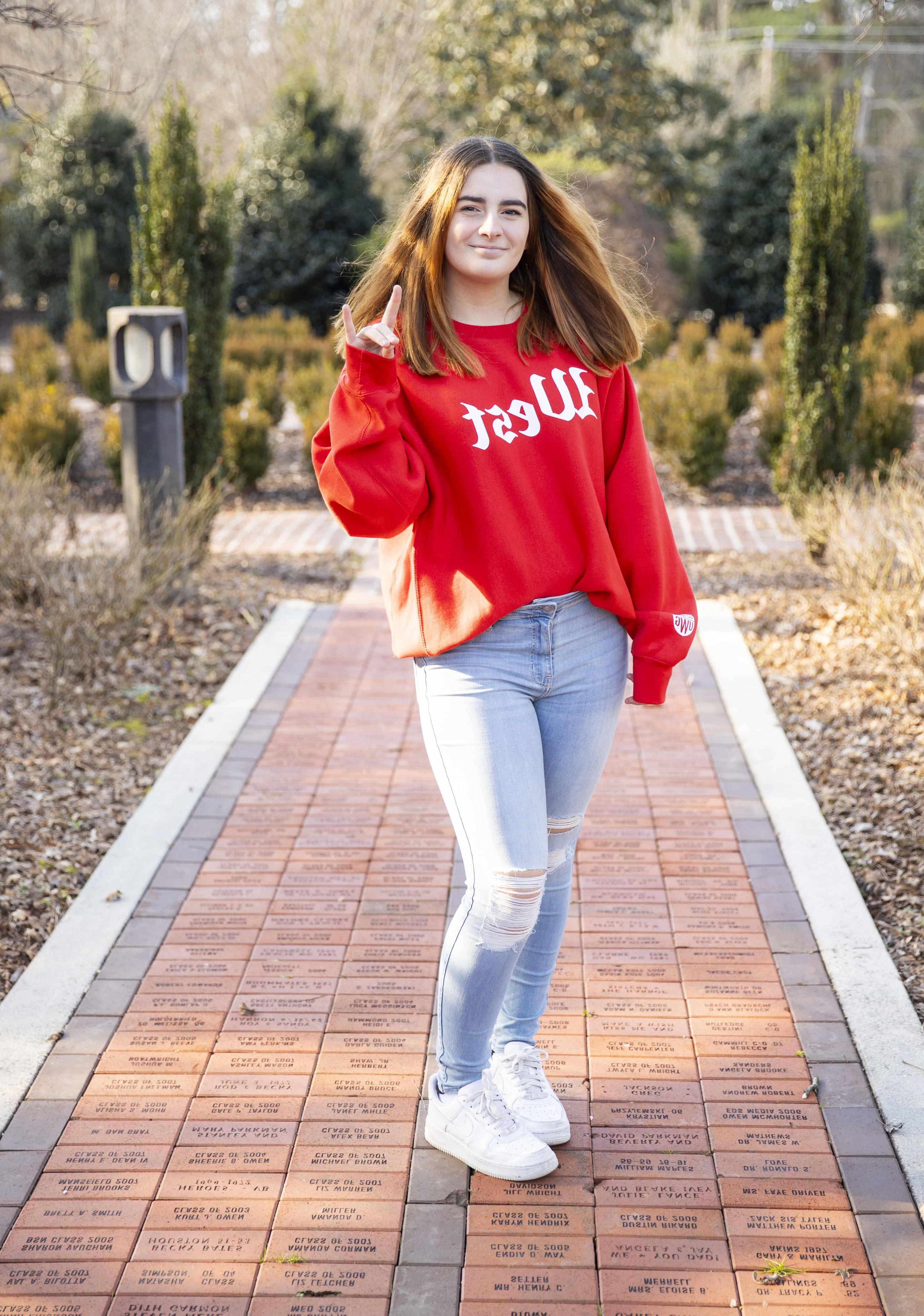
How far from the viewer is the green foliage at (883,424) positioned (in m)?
8.68

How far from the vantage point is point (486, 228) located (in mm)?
2152

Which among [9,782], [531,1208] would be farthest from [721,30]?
[531,1208]

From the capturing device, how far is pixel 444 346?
7.11 feet

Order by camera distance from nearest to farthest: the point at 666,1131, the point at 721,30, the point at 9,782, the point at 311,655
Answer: the point at 666,1131 < the point at 9,782 < the point at 311,655 < the point at 721,30

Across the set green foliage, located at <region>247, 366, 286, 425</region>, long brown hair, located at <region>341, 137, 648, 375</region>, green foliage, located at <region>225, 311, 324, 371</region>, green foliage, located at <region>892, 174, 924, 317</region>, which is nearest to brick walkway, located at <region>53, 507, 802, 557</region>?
green foliage, located at <region>247, 366, 286, 425</region>

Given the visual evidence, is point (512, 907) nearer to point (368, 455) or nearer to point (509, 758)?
point (509, 758)

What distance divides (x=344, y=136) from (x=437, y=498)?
15.5m

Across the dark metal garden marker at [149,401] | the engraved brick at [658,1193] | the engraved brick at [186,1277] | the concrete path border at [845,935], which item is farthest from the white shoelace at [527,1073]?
the dark metal garden marker at [149,401]

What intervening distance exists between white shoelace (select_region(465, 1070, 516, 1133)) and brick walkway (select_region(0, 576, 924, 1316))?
0.37 feet

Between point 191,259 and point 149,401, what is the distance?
1154mm

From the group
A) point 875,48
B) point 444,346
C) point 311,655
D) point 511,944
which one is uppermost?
point 875,48

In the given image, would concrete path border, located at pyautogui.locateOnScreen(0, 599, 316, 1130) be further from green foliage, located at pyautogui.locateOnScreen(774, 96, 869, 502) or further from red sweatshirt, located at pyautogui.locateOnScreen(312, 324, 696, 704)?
green foliage, located at pyautogui.locateOnScreen(774, 96, 869, 502)

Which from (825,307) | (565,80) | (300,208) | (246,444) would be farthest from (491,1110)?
(565,80)

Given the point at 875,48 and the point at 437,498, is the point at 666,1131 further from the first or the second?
the point at 875,48
